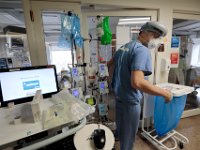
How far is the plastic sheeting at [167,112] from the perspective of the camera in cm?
153

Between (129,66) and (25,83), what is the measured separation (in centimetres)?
87

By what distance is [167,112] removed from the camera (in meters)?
1.54

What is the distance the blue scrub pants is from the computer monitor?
0.68 m

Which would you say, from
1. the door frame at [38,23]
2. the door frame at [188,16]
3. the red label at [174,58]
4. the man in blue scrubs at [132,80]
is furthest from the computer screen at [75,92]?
the door frame at [188,16]

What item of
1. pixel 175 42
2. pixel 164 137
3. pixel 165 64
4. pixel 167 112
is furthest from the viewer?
pixel 175 42

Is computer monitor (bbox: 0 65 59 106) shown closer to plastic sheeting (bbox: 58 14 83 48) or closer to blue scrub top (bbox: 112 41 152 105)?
plastic sheeting (bbox: 58 14 83 48)

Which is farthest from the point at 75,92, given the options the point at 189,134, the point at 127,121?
the point at 189,134

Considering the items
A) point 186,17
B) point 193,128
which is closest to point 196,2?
point 186,17

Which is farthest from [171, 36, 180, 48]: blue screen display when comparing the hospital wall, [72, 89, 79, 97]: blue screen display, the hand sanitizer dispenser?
[72, 89, 79, 97]: blue screen display

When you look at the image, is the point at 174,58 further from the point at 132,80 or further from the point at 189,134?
the point at 132,80

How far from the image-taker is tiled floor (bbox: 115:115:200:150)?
1.68 meters

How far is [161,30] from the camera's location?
3.86 feet

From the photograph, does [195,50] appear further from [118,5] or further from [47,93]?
[47,93]

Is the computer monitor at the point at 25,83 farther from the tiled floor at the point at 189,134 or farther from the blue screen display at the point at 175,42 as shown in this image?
the blue screen display at the point at 175,42
